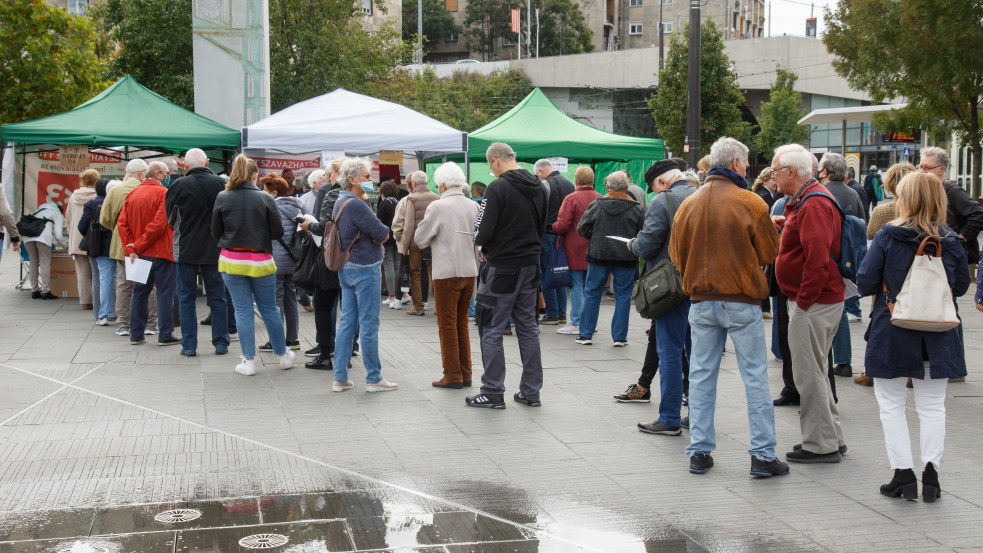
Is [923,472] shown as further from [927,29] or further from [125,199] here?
[927,29]

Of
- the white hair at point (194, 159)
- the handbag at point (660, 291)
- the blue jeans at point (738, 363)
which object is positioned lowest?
the blue jeans at point (738, 363)

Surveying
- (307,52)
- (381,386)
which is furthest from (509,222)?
(307,52)

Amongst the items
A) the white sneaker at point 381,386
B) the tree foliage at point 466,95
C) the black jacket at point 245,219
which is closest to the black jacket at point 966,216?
the white sneaker at point 381,386

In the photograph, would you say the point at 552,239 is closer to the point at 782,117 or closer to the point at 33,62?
the point at 33,62

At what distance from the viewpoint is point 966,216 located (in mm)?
7691

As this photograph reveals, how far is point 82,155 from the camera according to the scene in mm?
13344

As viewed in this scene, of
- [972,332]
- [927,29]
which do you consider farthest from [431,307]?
[927,29]

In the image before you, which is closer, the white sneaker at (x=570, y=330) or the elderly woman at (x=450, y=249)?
the elderly woman at (x=450, y=249)

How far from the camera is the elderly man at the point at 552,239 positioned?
11.4 m

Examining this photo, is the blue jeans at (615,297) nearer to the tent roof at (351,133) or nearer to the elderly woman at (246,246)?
the elderly woman at (246,246)

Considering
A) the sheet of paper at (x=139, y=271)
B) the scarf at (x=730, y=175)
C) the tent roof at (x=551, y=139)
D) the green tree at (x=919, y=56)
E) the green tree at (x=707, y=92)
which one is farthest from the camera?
the green tree at (x=707, y=92)

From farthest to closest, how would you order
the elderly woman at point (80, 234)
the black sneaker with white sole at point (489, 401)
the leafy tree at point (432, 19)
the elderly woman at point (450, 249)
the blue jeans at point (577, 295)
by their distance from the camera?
1. the leafy tree at point (432, 19)
2. the elderly woman at point (80, 234)
3. the blue jeans at point (577, 295)
4. the elderly woman at point (450, 249)
5. the black sneaker with white sole at point (489, 401)

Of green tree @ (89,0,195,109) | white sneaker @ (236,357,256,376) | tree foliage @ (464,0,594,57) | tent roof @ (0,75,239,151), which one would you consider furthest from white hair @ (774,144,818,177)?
tree foliage @ (464,0,594,57)

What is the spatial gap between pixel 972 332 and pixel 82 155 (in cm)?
1197
